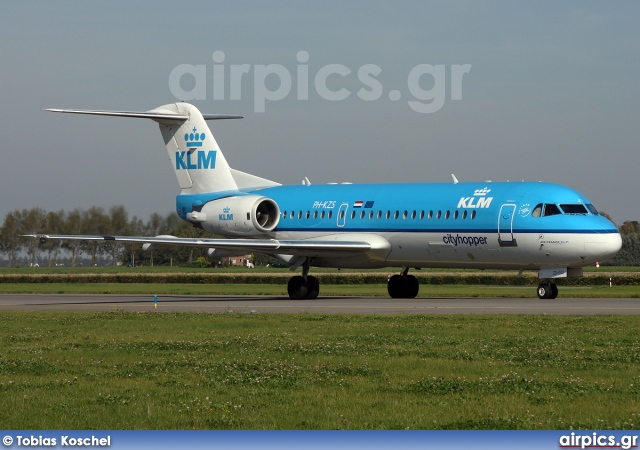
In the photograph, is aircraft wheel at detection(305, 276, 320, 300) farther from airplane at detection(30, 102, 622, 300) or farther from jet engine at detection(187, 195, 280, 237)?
jet engine at detection(187, 195, 280, 237)

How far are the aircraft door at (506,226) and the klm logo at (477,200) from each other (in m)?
0.65

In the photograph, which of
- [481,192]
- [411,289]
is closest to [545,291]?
[481,192]

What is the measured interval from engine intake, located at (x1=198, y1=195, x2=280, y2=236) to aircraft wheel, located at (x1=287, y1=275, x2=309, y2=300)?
3012 millimetres

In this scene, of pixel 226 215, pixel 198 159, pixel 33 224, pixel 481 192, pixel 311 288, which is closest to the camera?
pixel 481 192

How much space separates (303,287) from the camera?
36.0 meters

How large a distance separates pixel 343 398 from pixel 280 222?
2727cm

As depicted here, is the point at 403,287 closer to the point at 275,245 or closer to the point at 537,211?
the point at 275,245

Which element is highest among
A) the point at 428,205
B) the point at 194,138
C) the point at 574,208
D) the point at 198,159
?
the point at 194,138

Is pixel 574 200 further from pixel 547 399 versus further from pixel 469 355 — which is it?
pixel 547 399

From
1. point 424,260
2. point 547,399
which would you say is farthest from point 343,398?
point 424,260

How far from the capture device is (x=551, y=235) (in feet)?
102

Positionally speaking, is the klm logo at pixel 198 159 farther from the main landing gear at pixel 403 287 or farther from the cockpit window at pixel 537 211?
the cockpit window at pixel 537 211

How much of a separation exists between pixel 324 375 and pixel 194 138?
92.9 feet

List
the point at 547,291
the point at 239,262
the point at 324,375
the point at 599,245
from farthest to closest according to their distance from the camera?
the point at 239,262 → the point at 547,291 → the point at 599,245 → the point at 324,375
